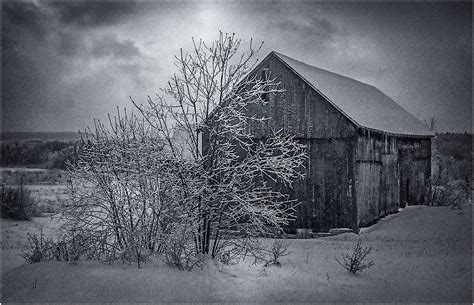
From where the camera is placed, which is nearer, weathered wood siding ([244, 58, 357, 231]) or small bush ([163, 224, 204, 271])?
small bush ([163, 224, 204, 271])

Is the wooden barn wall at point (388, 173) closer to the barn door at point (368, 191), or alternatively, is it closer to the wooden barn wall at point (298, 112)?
the barn door at point (368, 191)

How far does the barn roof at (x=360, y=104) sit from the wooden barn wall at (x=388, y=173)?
1.49ft

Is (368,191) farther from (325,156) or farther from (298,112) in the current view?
(298,112)

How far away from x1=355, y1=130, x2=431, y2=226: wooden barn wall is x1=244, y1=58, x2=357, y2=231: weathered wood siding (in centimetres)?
41

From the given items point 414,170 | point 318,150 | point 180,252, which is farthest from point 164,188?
point 414,170

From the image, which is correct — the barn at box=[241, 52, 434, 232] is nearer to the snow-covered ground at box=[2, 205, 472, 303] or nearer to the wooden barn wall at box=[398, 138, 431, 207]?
the wooden barn wall at box=[398, 138, 431, 207]

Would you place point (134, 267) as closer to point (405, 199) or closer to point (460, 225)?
point (460, 225)

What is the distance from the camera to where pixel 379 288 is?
7359 millimetres

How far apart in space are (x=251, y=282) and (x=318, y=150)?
7111 millimetres

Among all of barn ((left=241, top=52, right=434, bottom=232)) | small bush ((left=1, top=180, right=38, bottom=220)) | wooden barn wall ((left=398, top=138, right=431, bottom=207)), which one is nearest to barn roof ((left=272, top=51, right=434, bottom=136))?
barn ((left=241, top=52, right=434, bottom=232))

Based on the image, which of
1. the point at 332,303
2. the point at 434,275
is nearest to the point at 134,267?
the point at 332,303

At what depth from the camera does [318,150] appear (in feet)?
44.1

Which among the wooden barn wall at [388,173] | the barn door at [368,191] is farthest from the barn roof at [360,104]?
the barn door at [368,191]

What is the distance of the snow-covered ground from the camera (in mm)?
6586
